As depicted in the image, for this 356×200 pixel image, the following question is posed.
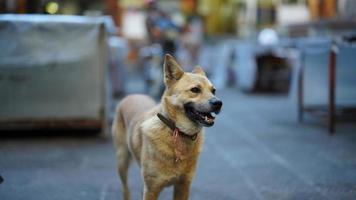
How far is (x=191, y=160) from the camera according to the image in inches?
165

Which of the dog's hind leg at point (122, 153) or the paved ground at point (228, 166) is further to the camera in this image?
the paved ground at point (228, 166)

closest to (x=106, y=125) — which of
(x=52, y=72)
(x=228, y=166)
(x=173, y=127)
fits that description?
(x=52, y=72)

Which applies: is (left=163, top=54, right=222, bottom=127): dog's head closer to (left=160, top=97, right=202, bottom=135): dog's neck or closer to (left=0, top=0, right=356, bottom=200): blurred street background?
(left=160, top=97, right=202, bottom=135): dog's neck

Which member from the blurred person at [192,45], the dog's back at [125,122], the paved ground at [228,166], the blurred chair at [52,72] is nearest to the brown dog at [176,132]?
the dog's back at [125,122]

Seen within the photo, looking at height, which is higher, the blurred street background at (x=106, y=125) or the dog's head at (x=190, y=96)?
the dog's head at (x=190, y=96)

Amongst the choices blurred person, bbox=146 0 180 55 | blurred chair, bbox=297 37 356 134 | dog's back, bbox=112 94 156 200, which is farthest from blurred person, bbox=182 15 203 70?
dog's back, bbox=112 94 156 200

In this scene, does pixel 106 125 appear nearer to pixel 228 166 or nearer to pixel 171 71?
pixel 228 166

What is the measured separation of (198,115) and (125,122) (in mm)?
1203

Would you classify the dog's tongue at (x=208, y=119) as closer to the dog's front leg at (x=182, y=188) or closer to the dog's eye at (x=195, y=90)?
the dog's eye at (x=195, y=90)

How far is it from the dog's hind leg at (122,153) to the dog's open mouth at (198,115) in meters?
1.08

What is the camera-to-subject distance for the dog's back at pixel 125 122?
193 inches

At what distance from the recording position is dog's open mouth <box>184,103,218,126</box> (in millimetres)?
4055

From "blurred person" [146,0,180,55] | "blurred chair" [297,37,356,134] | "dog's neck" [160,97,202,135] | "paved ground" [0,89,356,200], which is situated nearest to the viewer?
"dog's neck" [160,97,202,135]

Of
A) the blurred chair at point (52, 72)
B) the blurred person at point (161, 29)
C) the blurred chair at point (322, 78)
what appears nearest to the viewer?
the blurred chair at point (52, 72)
